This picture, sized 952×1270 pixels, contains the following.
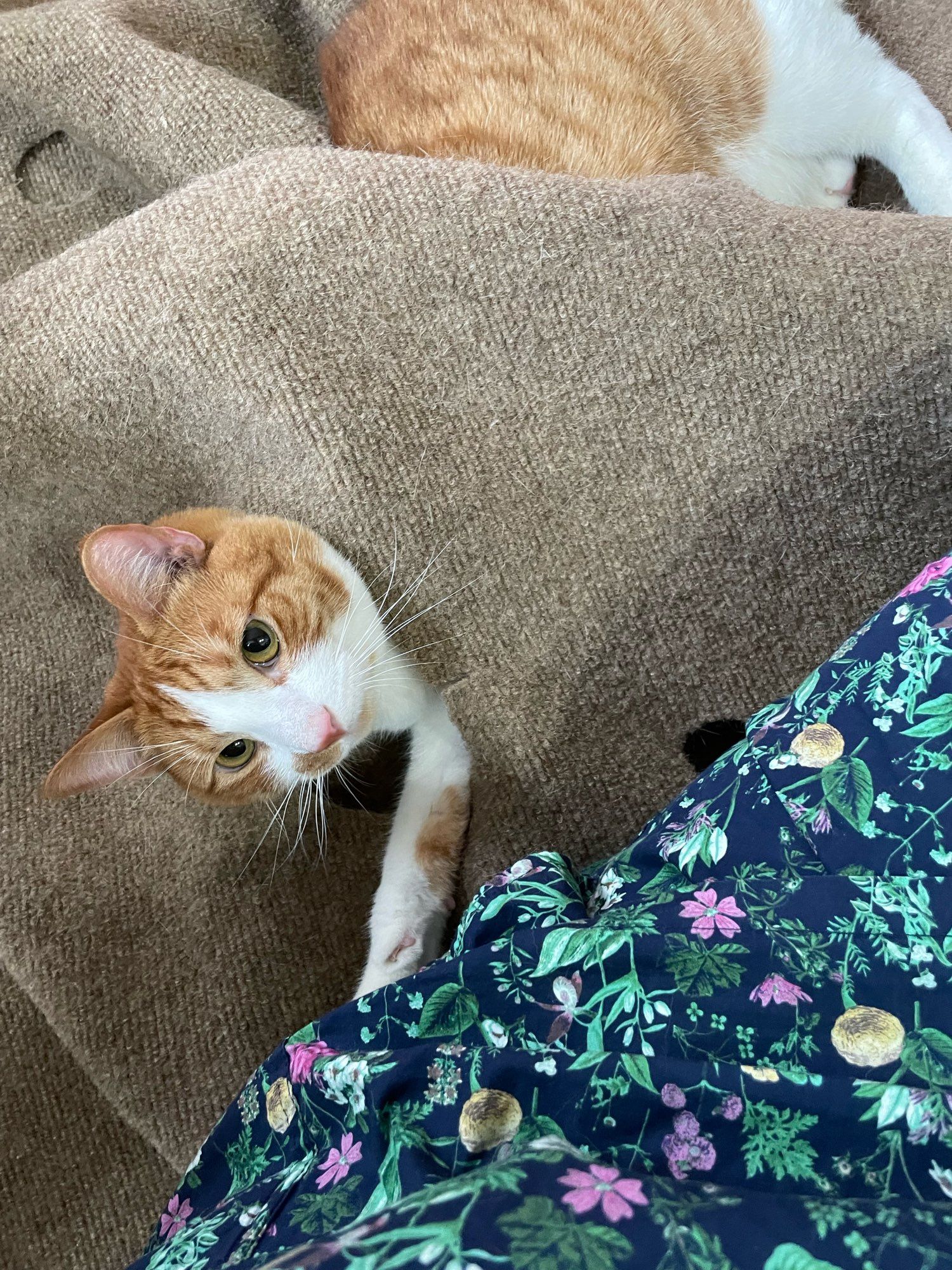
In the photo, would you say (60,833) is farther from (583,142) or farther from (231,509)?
(583,142)

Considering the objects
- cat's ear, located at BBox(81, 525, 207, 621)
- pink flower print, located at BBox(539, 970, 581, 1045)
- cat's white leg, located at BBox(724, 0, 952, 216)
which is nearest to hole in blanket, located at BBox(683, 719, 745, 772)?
pink flower print, located at BBox(539, 970, 581, 1045)

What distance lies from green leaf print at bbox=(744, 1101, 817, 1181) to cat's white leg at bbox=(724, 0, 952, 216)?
4.13 ft

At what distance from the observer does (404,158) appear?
3.38ft

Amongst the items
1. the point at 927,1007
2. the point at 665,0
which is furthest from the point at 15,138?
the point at 927,1007

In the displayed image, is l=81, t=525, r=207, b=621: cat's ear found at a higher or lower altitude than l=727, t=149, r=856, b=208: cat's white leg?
higher

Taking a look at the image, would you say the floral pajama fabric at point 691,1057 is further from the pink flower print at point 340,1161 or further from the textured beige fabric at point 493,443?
the textured beige fabric at point 493,443

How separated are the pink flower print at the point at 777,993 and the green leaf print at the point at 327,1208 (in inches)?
12.0

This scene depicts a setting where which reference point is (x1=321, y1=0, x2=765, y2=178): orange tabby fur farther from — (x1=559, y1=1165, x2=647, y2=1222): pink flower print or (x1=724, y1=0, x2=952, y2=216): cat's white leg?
(x1=559, y1=1165, x2=647, y2=1222): pink flower print

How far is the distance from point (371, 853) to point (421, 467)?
1.82 feet

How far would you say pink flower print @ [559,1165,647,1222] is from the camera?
49 centimetres

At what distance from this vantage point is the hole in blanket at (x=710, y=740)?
99cm

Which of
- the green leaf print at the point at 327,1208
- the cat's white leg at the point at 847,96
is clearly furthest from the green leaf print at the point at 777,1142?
the cat's white leg at the point at 847,96

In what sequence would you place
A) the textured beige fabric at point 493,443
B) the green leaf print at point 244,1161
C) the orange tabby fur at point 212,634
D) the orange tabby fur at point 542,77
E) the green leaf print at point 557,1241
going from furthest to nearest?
1. the orange tabby fur at point 542,77
2. the orange tabby fur at point 212,634
3. the textured beige fabric at point 493,443
4. the green leaf print at point 244,1161
5. the green leaf print at point 557,1241

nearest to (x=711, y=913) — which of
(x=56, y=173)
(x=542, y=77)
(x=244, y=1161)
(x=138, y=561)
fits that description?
(x=244, y=1161)
